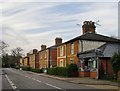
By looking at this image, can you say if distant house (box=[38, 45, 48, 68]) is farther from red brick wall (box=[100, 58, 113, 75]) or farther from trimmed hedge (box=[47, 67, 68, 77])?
red brick wall (box=[100, 58, 113, 75])

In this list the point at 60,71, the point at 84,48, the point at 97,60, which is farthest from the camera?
the point at 60,71

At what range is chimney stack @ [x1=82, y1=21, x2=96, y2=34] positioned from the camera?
50644mm

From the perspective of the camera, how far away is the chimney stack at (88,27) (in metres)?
50.6

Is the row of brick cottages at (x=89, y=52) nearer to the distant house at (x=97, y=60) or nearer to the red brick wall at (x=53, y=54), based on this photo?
the distant house at (x=97, y=60)

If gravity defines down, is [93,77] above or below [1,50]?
below

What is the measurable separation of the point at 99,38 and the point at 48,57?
26.2 metres

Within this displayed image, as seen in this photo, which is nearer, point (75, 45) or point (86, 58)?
point (86, 58)

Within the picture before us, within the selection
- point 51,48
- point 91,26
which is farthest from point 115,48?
point 51,48

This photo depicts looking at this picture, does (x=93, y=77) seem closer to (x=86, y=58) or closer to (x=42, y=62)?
(x=86, y=58)

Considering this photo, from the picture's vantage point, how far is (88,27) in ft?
170

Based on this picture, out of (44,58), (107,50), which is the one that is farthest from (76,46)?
(44,58)

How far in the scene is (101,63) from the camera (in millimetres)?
36156

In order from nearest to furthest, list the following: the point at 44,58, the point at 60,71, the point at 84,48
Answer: the point at 84,48, the point at 60,71, the point at 44,58

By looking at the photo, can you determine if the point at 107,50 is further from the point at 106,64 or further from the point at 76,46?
the point at 76,46
